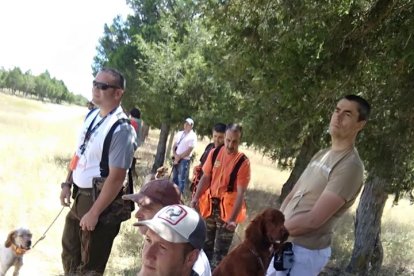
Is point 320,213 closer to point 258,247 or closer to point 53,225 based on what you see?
point 258,247

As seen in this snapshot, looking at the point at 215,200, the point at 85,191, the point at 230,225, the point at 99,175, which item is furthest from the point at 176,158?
the point at 99,175

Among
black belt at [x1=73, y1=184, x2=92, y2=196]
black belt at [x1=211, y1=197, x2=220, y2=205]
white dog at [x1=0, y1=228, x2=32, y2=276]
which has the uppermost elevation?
black belt at [x1=73, y1=184, x2=92, y2=196]

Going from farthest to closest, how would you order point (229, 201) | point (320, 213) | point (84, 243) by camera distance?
point (229, 201)
point (84, 243)
point (320, 213)

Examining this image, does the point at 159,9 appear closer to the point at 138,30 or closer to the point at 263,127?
the point at 138,30

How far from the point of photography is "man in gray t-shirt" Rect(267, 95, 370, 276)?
289cm

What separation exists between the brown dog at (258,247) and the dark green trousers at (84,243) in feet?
3.43

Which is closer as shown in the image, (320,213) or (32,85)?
(320,213)

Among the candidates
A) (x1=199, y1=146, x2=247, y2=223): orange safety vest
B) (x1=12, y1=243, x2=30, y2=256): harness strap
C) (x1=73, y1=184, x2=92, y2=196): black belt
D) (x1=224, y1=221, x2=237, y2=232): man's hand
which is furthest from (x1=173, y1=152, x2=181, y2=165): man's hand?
(x1=73, y1=184, x2=92, y2=196): black belt

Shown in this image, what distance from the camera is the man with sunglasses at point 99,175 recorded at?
11.3 ft

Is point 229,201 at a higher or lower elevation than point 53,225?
higher

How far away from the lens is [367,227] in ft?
24.1

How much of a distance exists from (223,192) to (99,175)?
1.67 m

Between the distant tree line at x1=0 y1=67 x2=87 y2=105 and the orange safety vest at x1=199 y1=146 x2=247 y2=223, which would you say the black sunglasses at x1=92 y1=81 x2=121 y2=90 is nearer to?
the orange safety vest at x1=199 y1=146 x2=247 y2=223

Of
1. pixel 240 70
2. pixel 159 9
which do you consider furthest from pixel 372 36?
pixel 159 9
